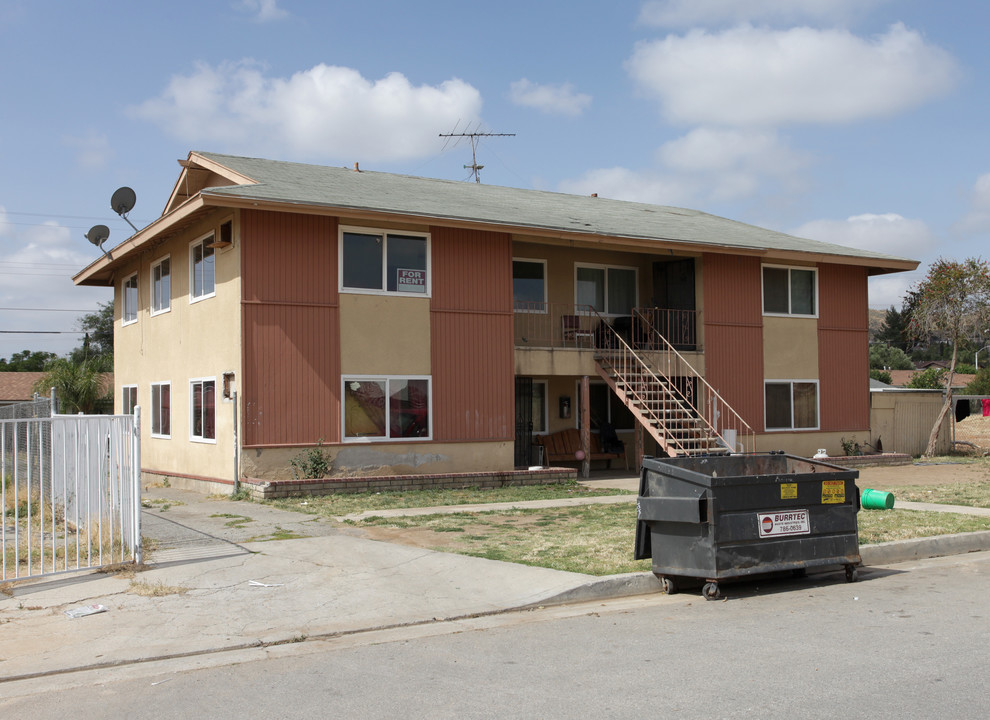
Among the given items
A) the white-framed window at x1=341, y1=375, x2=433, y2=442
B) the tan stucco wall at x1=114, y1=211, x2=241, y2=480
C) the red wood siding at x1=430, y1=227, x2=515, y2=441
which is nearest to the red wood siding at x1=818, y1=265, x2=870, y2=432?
the red wood siding at x1=430, y1=227, x2=515, y2=441

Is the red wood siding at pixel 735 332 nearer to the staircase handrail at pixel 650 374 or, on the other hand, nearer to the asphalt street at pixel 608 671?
the staircase handrail at pixel 650 374

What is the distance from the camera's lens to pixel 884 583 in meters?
9.18

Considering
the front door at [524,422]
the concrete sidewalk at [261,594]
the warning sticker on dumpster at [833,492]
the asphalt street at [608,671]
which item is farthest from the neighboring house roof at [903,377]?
the asphalt street at [608,671]

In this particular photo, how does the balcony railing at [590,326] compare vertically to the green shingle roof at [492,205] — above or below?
below

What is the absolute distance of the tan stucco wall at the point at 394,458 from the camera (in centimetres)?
1669

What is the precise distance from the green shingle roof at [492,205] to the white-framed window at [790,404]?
3410 millimetres

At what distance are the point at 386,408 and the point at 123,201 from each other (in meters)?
8.57

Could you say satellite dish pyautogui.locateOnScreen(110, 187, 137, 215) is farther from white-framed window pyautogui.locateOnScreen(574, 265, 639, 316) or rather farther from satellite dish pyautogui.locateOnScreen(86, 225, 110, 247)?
white-framed window pyautogui.locateOnScreen(574, 265, 639, 316)

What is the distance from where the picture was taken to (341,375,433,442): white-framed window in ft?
57.5

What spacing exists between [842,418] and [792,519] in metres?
16.1

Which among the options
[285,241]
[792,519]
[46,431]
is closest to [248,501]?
[46,431]

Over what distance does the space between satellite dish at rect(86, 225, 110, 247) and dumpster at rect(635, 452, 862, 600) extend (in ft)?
59.7

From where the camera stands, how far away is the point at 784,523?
8820mm

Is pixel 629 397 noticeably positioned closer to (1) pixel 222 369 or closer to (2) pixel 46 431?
(1) pixel 222 369
